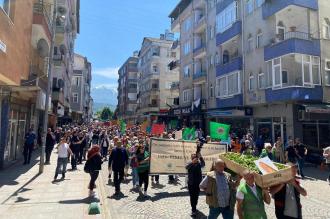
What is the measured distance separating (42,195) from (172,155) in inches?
184

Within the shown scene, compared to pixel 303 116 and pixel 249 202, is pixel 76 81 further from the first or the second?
pixel 249 202

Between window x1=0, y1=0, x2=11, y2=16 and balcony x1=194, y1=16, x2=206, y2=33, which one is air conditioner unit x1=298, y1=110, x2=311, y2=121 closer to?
window x1=0, y1=0, x2=11, y2=16

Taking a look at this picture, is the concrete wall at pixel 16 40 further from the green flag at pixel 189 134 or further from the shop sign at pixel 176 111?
the shop sign at pixel 176 111

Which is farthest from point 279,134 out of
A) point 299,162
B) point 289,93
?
point 299,162

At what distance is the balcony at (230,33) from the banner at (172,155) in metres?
17.6

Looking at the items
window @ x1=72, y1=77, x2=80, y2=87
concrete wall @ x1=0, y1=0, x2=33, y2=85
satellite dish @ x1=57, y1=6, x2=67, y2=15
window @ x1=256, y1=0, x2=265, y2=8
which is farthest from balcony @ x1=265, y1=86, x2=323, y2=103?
window @ x1=72, y1=77, x2=80, y2=87

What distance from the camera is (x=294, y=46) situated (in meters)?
20.2

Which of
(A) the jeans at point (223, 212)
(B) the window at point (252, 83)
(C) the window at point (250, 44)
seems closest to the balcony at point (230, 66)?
(C) the window at point (250, 44)

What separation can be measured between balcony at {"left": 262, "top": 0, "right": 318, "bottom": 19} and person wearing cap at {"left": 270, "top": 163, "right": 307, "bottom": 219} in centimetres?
1841

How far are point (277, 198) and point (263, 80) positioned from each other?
1896 cm

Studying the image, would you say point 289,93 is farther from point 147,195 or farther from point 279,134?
point 147,195

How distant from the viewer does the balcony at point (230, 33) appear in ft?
88.2

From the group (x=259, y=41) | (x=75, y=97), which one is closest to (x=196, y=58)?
(x=259, y=41)

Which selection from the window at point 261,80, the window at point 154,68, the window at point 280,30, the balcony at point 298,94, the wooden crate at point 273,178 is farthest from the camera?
the window at point 154,68
